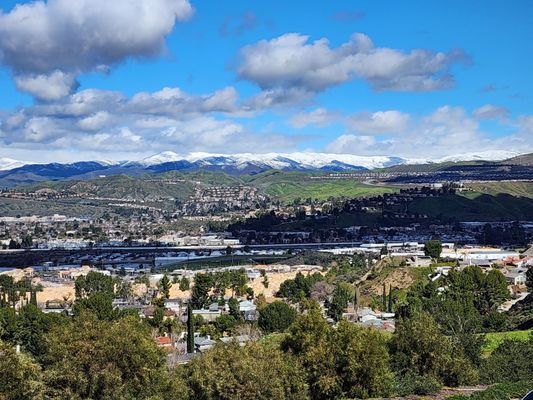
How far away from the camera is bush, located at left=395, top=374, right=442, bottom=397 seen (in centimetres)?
2278

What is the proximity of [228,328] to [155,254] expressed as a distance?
72765 millimetres

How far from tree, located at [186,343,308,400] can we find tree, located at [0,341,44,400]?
16.4ft

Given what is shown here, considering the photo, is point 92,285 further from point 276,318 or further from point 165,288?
point 276,318

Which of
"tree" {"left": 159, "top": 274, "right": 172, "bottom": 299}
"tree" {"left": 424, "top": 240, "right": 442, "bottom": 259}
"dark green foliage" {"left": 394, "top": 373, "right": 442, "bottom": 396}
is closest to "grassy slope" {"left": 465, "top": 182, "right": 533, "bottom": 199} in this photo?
"tree" {"left": 424, "top": 240, "right": 442, "bottom": 259}

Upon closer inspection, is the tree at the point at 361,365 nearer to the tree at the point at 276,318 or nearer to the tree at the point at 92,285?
the tree at the point at 276,318

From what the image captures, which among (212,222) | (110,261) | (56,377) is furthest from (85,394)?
(212,222)

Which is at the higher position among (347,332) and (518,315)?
(347,332)

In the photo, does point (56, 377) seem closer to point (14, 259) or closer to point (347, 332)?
point (347, 332)

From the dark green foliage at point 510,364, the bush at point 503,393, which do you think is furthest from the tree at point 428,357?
the bush at point 503,393

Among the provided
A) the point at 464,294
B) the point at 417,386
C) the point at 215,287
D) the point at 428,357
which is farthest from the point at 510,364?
the point at 215,287

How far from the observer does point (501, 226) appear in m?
138

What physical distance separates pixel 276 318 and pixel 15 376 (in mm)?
33707

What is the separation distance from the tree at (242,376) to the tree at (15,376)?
196 inches

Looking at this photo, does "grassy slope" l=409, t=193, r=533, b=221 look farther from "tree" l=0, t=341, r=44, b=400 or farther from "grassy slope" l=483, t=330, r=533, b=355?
"tree" l=0, t=341, r=44, b=400
